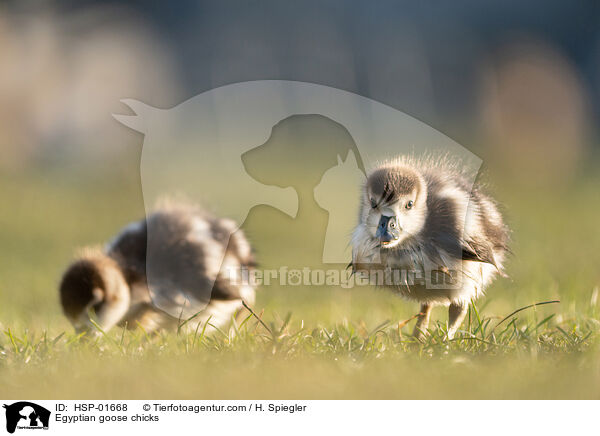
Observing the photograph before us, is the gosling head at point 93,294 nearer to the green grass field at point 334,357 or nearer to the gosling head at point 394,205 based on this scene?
the green grass field at point 334,357

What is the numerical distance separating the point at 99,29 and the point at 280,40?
2.59 m

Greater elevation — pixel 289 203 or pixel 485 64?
pixel 485 64

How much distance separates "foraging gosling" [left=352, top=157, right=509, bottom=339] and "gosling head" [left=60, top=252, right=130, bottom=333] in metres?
1.56

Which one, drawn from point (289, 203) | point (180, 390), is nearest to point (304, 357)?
point (180, 390)

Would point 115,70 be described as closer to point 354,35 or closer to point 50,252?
point 354,35

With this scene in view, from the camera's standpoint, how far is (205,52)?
10.1m

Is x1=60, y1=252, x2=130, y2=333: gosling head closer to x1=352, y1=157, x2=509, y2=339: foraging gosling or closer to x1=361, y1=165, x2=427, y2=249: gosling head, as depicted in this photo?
x1=352, y1=157, x2=509, y2=339: foraging gosling

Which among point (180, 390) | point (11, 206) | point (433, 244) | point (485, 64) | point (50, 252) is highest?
point (485, 64)

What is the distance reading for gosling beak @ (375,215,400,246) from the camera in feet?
8.54
